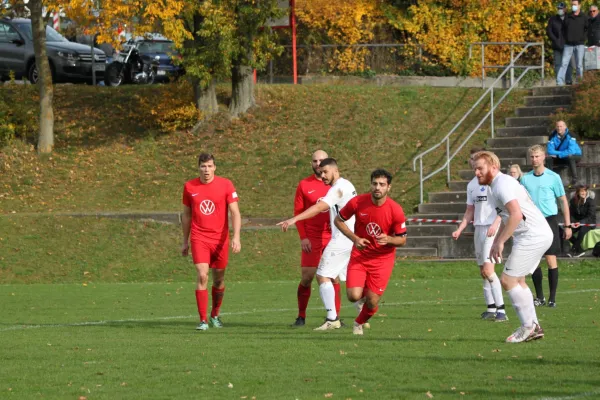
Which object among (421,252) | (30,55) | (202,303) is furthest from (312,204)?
(30,55)

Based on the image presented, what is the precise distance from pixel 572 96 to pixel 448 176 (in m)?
4.45

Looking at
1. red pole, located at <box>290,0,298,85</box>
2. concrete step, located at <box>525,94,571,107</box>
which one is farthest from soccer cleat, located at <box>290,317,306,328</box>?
red pole, located at <box>290,0,298,85</box>

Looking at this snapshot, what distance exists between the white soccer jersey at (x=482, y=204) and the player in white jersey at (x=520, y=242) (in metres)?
3.36

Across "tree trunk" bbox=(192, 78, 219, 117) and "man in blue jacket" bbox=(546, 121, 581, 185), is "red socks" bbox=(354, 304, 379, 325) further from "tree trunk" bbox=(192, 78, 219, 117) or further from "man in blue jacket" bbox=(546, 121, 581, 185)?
"tree trunk" bbox=(192, 78, 219, 117)

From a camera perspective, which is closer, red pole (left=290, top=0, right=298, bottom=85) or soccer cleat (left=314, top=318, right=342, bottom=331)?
soccer cleat (left=314, top=318, right=342, bottom=331)

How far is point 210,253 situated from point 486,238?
360 centimetres

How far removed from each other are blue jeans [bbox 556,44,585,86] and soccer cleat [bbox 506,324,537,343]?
69.4 feet

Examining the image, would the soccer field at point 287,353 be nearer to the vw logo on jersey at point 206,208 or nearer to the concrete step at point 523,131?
the vw logo on jersey at point 206,208

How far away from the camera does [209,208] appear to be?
14.3m

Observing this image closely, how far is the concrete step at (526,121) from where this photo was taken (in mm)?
31719

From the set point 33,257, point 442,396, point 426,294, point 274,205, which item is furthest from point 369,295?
point 274,205

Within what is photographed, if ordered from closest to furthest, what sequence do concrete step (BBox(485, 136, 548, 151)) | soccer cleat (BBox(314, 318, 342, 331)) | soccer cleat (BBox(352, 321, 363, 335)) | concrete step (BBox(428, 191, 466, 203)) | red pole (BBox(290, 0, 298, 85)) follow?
soccer cleat (BBox(352, 321, 363, 335))
soccer cleat (BBox(314, 318, 342, 331))
concrete step (BBox(428, 191, 466, 203))
concrete step (BBox(485, 136, 548, 151))
red pole (BBox(290, 0, 298, 85))

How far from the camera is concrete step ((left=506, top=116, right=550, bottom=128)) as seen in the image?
3172 cm

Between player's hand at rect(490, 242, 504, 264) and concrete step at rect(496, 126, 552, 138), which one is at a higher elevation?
concrete step at rect(496, 126, 552, 138)
